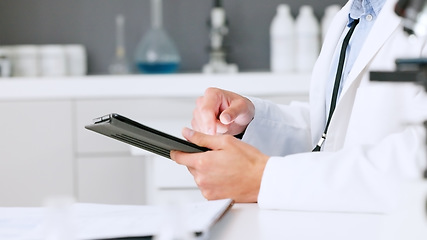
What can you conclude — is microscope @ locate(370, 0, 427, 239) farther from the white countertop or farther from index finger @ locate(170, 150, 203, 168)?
the white countertop

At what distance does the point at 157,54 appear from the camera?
366 centimetres

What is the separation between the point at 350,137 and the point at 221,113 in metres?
0.27

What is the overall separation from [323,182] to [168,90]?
2.33 m

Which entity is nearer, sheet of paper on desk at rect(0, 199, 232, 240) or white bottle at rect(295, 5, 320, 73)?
sheet of paper on desk at rect(0, 199, 232, 240)

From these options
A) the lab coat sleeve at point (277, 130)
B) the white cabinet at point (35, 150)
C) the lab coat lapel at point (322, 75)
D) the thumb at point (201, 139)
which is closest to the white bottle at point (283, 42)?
the white cabinet at point (35, 150)

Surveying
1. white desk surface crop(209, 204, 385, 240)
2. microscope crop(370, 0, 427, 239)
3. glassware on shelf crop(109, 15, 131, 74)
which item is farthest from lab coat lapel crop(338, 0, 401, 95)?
glassware on shelf crop(109, 15, 131, 74)

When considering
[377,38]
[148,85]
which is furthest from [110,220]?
[148,85]

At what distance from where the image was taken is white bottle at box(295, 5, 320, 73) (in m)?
3.56

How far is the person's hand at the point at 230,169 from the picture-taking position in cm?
123

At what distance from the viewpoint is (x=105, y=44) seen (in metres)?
3.95

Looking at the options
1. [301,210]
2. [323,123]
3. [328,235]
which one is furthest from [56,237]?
[323,123]

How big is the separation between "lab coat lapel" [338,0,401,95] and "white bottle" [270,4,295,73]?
2.05 meters

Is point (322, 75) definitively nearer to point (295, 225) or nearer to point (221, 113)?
point (221, 113)

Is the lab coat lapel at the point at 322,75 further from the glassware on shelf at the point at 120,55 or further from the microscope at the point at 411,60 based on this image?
the glassware on shelf at the point at 120,55
